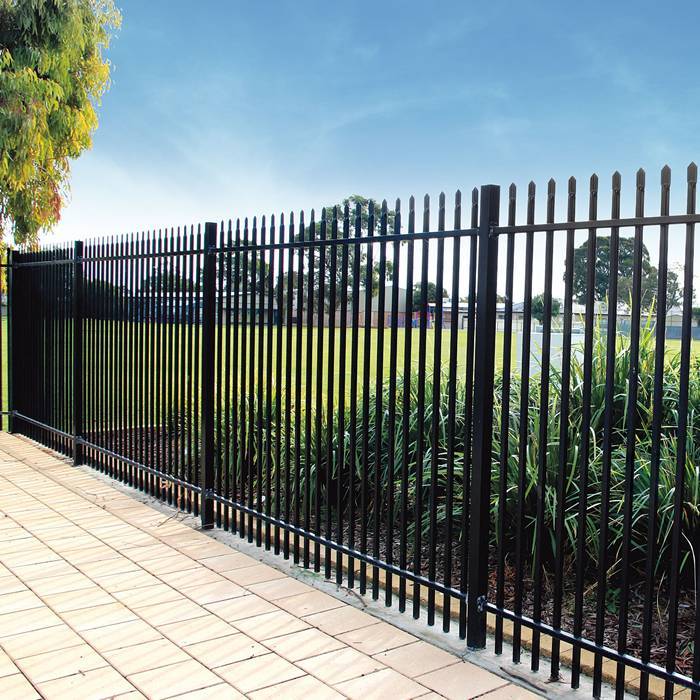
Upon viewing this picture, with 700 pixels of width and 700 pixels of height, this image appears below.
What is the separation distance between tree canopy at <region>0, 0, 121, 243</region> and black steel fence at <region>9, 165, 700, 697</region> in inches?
185

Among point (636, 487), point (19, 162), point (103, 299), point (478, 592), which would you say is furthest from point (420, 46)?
point (478, 592)

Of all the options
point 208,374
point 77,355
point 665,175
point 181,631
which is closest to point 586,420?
point 665,175

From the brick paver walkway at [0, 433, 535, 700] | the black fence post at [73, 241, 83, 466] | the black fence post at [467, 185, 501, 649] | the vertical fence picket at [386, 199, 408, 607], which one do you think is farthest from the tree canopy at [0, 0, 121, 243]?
the black fence post at [467, 185, 501, 649]

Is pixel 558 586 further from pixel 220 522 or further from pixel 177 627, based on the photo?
pixel 220 522

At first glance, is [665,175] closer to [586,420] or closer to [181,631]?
[586,420]

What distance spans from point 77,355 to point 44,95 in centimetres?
585

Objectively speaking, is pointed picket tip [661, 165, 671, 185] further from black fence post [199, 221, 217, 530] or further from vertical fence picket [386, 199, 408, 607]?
black fence post [199, 221, 217, 530]

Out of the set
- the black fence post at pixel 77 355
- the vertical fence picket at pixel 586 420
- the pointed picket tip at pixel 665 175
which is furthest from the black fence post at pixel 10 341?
the pointed picket tip at pixel 665 175

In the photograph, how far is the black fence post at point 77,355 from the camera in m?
7.82

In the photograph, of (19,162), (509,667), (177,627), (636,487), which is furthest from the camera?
(19,162)

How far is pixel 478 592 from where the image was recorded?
3.55 meters

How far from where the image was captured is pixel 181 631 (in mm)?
3695

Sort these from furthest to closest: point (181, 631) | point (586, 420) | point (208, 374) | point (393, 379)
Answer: point (208, 374), point (393, 379), point (181, 631), point (586, 420)

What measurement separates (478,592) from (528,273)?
1.57 metres
